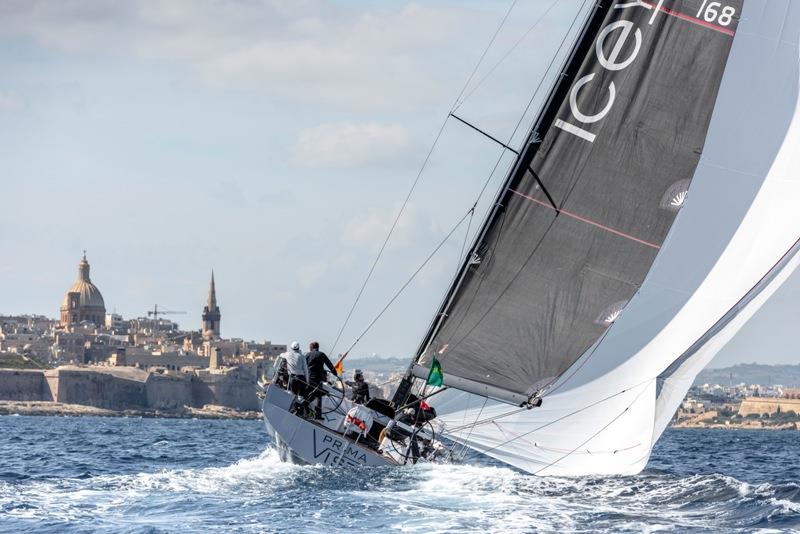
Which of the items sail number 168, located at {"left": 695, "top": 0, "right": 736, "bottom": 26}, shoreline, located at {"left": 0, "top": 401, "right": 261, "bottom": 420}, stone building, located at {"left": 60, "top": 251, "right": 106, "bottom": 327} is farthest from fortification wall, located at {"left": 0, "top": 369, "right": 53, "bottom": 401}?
sail number 168, located at {"left": 695, "top": 0, "right": 736, "bottom": 26}

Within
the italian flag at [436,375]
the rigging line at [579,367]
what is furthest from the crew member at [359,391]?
the rigging line at [579,367]

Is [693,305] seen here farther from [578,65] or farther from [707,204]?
[578,65]

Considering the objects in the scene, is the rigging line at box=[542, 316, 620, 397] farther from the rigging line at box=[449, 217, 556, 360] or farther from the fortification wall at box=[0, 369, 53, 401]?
the fortification wall at box=[0, 369, 53, 401]

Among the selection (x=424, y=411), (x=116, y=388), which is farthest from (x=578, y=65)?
(x=116, y=388)

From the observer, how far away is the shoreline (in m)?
92.6

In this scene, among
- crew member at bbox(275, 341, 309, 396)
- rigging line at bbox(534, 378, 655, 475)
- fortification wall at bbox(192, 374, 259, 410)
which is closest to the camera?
rigging line at bbox(534, 378, 655, 475)

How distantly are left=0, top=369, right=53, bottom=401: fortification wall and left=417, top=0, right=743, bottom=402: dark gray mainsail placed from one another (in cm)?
8901

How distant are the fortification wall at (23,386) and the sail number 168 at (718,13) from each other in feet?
297

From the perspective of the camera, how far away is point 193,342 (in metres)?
141

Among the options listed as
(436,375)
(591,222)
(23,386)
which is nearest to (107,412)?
(23,386)

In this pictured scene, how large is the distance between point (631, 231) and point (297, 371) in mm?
4272

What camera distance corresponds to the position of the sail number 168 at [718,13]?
13.7m

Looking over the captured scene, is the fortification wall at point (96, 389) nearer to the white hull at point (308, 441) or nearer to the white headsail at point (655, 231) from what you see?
the white hull at point (308, 441)

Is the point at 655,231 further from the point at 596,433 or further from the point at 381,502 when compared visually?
the point at 381,502
